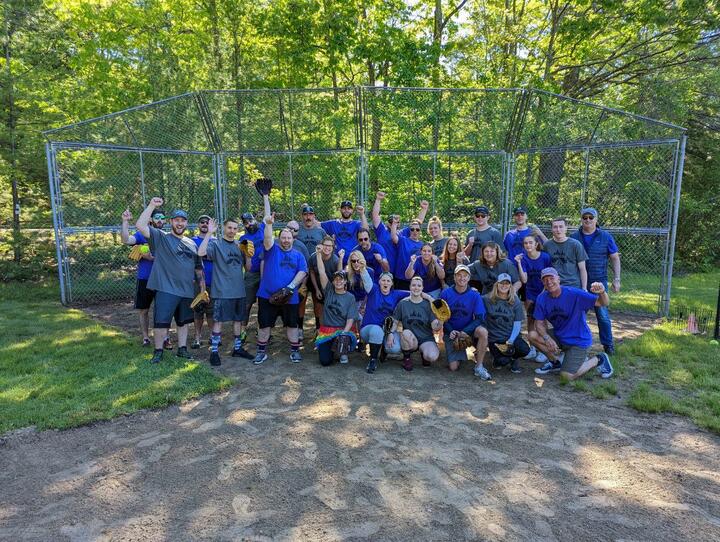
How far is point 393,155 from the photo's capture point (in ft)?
31.6

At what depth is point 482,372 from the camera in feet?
18.3

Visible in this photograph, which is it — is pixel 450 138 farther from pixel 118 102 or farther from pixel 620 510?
pixel 118 102

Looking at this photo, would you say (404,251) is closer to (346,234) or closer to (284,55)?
(346,234)

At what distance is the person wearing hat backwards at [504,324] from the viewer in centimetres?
578

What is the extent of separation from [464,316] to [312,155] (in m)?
5.57

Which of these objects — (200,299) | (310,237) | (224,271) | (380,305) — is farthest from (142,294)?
(380,305)

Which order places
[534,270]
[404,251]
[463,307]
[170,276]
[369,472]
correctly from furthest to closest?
[404,251], [534,270], [170,276], [463,307], [369,472]

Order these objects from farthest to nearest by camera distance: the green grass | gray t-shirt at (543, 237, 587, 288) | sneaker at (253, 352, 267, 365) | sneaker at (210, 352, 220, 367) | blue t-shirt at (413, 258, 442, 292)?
blue t-shirt at (413, 258, 442, 292) → gray t-shirt at (543, 237, 587, 288) → sneaker at (253, 352, 267, 365) → sneaker at (210, 352, 220, 367) → the green grass

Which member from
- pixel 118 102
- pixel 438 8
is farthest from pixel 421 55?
pixel 118 102

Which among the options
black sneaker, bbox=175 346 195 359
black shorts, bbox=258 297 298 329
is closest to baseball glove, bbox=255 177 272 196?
black shorts, bbox=258 297 298 329

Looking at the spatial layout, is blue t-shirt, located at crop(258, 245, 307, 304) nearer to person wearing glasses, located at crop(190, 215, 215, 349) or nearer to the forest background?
person wearing glasses, located at crop(190, 215, 215, 349)

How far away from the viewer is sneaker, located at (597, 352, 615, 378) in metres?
5.53

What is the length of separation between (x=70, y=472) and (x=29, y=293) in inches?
343

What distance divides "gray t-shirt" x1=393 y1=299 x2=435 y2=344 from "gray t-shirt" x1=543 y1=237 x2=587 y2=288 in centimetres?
198
